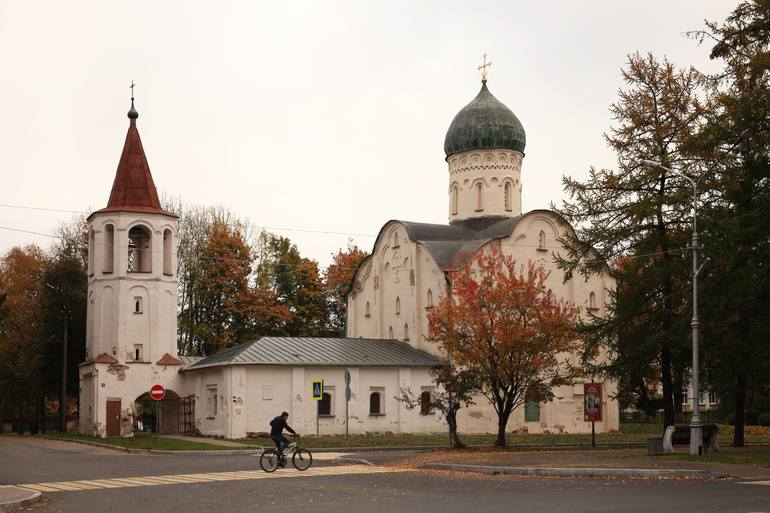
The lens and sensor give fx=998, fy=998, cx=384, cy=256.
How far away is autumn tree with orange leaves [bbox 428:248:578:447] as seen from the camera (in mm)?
34281

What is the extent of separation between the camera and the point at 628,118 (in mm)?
35469

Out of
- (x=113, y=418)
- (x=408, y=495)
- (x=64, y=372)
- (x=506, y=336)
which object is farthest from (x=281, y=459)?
(x=64, y=372)

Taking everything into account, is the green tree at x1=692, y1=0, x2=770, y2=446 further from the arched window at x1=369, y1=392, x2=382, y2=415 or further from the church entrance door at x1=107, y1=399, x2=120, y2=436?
the church entrance door at x1=107, y1=399, x2=120, y2=436

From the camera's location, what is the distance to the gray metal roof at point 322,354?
45844 millimetres

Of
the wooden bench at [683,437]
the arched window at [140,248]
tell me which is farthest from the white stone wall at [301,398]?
the wooden bench at [683,437]

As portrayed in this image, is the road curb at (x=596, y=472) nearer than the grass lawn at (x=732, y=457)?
Yes

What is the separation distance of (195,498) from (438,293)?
33.1 meters

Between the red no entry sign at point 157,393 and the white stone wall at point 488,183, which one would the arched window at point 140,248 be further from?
the white stone wall at point 488,183

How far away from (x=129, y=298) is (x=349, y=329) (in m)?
13.2

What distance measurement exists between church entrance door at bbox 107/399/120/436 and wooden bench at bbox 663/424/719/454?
2988 cm

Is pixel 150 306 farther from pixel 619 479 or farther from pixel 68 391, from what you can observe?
pixel 619 479

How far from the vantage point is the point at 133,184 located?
52.2 meters

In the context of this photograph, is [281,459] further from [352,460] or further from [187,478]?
[352,460]

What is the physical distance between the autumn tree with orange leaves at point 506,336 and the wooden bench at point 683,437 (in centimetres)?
687
